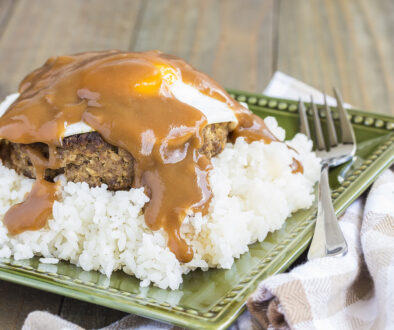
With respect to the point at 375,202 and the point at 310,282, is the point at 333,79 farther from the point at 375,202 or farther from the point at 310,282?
the point at 310,282

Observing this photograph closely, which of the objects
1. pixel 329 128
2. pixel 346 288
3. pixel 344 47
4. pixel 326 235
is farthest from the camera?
pixel 344 47

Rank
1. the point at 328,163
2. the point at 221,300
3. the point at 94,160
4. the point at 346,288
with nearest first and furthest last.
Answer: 1. the point at 221,300
2. the point at 346,288
3. the point at 94,160
4. the point at 328,163

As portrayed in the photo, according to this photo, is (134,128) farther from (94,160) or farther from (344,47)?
(344,47)

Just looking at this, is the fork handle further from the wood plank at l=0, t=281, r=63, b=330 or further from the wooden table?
the wooden table

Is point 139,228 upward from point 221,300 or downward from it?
downward

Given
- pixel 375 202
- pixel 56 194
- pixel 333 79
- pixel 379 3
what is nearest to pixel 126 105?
pixel 56 194

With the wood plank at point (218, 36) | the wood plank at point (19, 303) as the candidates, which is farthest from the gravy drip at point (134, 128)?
the wood plank at point (218, 36)

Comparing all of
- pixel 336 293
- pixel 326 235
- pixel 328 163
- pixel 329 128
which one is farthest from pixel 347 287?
pixel 329 128
